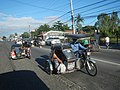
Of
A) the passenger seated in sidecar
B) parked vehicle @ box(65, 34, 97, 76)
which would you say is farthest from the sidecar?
parked vehicle @ box(65, 34, 97, 76)

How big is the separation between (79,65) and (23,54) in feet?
30.8

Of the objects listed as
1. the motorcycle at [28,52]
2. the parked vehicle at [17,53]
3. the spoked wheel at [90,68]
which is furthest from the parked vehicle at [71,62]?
the motorcycle at [28,52]

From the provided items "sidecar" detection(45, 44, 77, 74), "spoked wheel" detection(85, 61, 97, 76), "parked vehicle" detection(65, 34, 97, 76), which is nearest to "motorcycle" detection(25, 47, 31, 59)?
"sidecar" detection(45, 44, 77, 74)

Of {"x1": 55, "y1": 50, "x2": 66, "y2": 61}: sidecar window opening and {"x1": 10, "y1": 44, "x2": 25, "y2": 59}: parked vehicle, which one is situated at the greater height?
{"x1": 55, "y1": 50, "x2": 66, "y2": 61}: sidecar window opening

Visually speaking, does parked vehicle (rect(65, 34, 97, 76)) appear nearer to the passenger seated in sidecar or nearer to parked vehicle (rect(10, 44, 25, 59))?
the passenger seated in sidecar

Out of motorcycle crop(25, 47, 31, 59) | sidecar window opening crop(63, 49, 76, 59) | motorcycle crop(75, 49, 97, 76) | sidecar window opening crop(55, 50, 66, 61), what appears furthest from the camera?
motorcycle crop(25, 47, 31, 59)

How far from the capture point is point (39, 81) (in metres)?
8.09

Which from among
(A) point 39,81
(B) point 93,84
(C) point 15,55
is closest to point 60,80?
(A) point 39,81

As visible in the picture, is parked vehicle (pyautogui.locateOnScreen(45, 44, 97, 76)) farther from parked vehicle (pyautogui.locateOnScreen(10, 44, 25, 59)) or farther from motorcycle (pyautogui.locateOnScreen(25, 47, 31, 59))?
motorcycle (pyautogui.locateOnScreen(25, 47, 31, 59))

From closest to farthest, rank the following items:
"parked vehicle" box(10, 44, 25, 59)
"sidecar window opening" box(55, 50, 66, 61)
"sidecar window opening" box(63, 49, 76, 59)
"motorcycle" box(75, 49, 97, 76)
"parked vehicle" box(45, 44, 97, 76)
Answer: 1. "motorcycle" box(75, 49, 97, 76)
2. "parked vehicle" box(45, 44, 97, 76)
3. "sidecar window opening" box(63, 49, 76, 59)
4. "sidecar window opening" box(55, 50, 66, 61)
5. "parked vehicle" box(10, 44, 25, 59)

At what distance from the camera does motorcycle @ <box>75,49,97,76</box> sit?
8.62 m

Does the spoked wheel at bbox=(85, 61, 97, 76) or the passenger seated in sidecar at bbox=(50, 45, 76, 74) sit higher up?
the passenger seated in sidecar at bbox=(50, 45, 76, 74)

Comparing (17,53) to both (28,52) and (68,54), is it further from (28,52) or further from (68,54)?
(68,54)

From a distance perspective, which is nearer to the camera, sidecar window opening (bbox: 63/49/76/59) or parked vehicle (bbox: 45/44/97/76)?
parked vehicle (bbox: 45/44/97/76)
